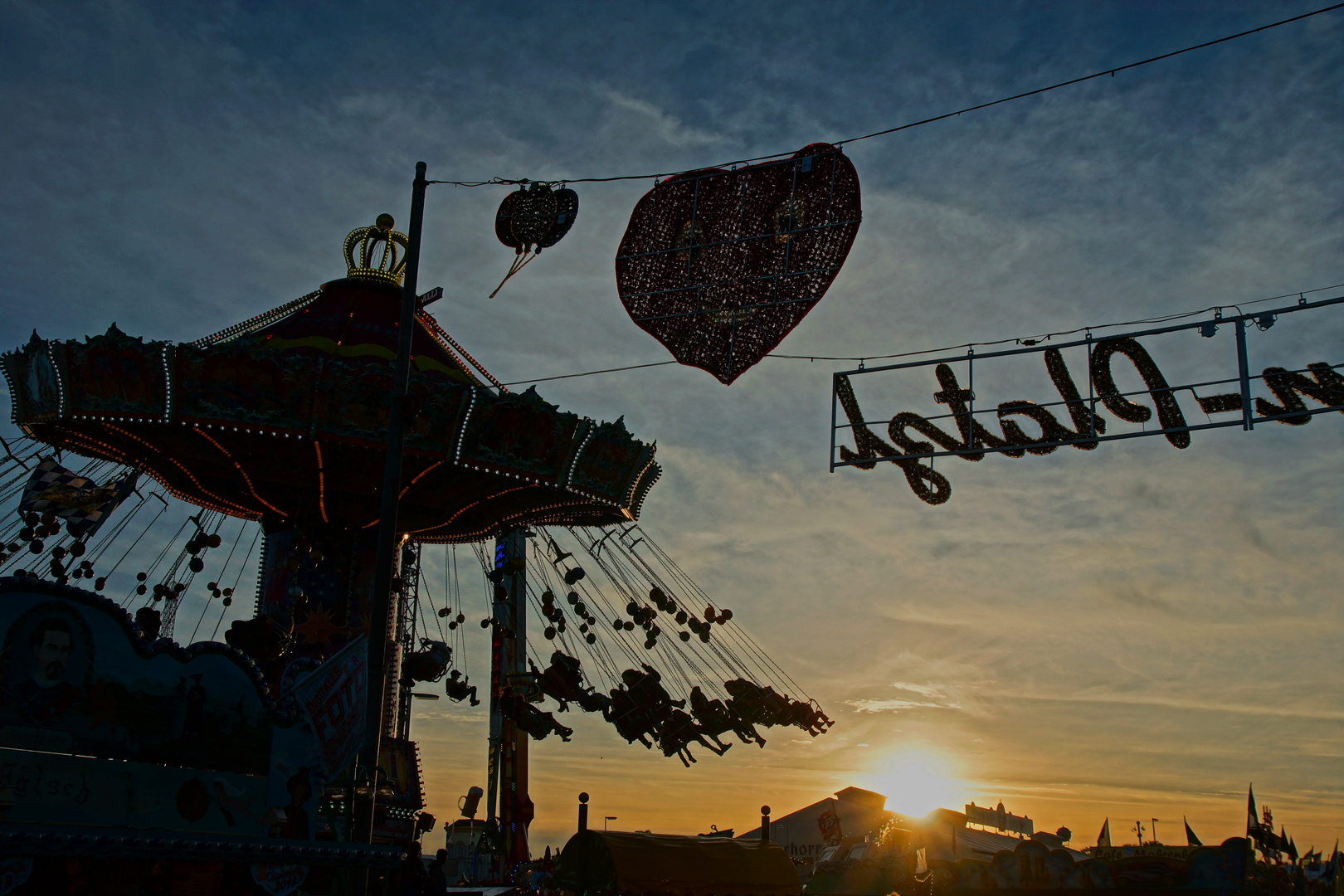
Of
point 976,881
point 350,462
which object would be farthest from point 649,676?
point 976,881

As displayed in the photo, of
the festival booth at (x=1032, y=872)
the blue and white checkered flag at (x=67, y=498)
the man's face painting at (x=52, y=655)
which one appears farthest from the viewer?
the festival booth at (x=1032, y=872)

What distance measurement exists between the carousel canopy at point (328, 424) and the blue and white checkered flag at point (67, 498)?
0.90m

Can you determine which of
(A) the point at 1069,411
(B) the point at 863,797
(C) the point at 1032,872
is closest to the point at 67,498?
(A) the point at 1069,411

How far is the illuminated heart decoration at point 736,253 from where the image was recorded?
1442 centimetres

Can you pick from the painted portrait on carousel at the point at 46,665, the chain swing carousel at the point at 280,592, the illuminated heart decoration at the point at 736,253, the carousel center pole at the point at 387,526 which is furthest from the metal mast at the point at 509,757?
the carousel center pole at the point at 387,526

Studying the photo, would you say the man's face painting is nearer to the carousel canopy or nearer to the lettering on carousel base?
the carousel canopy

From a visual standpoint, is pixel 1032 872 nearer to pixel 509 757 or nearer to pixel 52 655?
pixel 509 757

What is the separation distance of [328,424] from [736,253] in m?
7.47

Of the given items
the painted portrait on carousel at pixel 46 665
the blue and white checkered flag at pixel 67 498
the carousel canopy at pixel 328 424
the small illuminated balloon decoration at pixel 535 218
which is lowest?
the painted portrait on carousel at pixel 46 665

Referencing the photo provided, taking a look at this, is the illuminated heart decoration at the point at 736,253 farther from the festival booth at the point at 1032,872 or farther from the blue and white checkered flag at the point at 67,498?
the festival booth at the point at 1032,872

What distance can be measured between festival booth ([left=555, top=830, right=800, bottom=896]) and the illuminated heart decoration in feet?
25.7

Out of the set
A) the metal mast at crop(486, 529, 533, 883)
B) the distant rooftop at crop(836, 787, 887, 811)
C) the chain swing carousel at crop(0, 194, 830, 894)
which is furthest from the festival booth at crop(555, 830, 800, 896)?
the distant rooftop at crop(836, 787, 887, 811)

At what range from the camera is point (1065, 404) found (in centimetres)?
1378

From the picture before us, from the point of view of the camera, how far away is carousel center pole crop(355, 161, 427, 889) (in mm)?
10453
